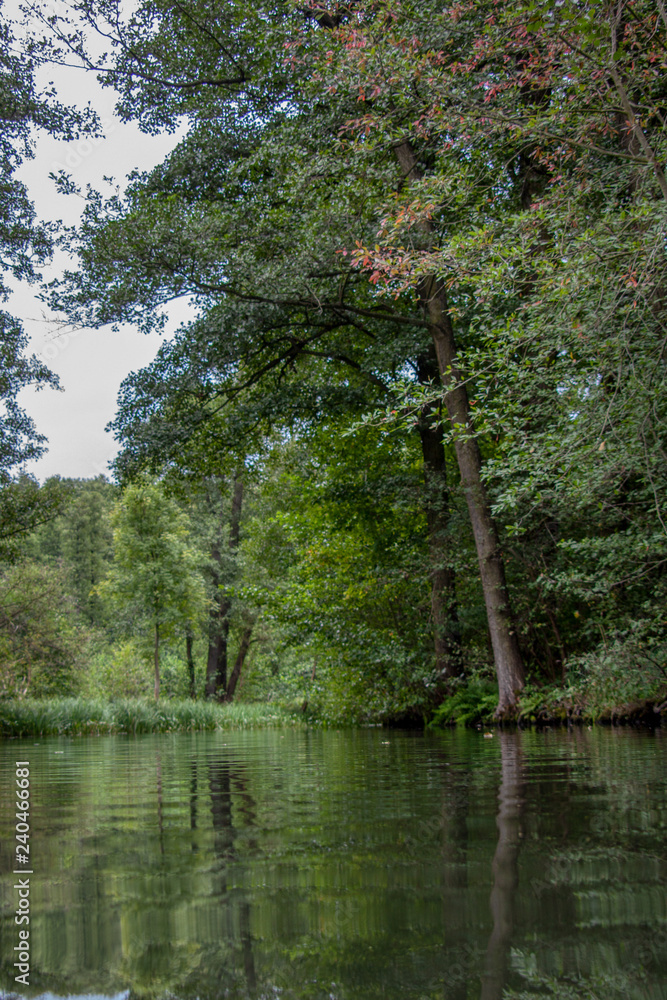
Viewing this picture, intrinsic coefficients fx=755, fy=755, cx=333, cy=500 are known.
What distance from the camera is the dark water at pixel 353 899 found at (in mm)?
755

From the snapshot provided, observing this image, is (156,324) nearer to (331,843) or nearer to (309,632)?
(309,632)

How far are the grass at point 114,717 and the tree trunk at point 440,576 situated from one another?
800cm

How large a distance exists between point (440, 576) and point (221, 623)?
24049 mm

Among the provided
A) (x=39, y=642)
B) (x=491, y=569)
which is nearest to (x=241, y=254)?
(x=491, y=569)

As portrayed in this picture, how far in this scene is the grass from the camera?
1609 cm

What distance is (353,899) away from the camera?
1049mm

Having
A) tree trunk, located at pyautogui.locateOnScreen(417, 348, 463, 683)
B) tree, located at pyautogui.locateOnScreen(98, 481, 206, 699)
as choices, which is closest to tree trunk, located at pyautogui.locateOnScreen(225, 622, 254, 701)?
tree, located at pyautogui.locateOnScreen(98, 481, 206, 699)

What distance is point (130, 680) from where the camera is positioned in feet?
115

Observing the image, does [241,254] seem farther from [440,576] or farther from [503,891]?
[503,891]

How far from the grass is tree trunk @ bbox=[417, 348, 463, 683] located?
8.00 m

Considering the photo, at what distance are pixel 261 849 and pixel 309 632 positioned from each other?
15.0m

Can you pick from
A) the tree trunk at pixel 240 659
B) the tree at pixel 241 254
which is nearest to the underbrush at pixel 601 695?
the tree at pixel 241 254

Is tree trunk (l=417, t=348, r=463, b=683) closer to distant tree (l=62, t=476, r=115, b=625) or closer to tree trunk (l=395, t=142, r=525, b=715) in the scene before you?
tree trunk (l=395, t=142, r=525, b=715)

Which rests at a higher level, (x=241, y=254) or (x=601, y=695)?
Answer: (x=241, y=254)
